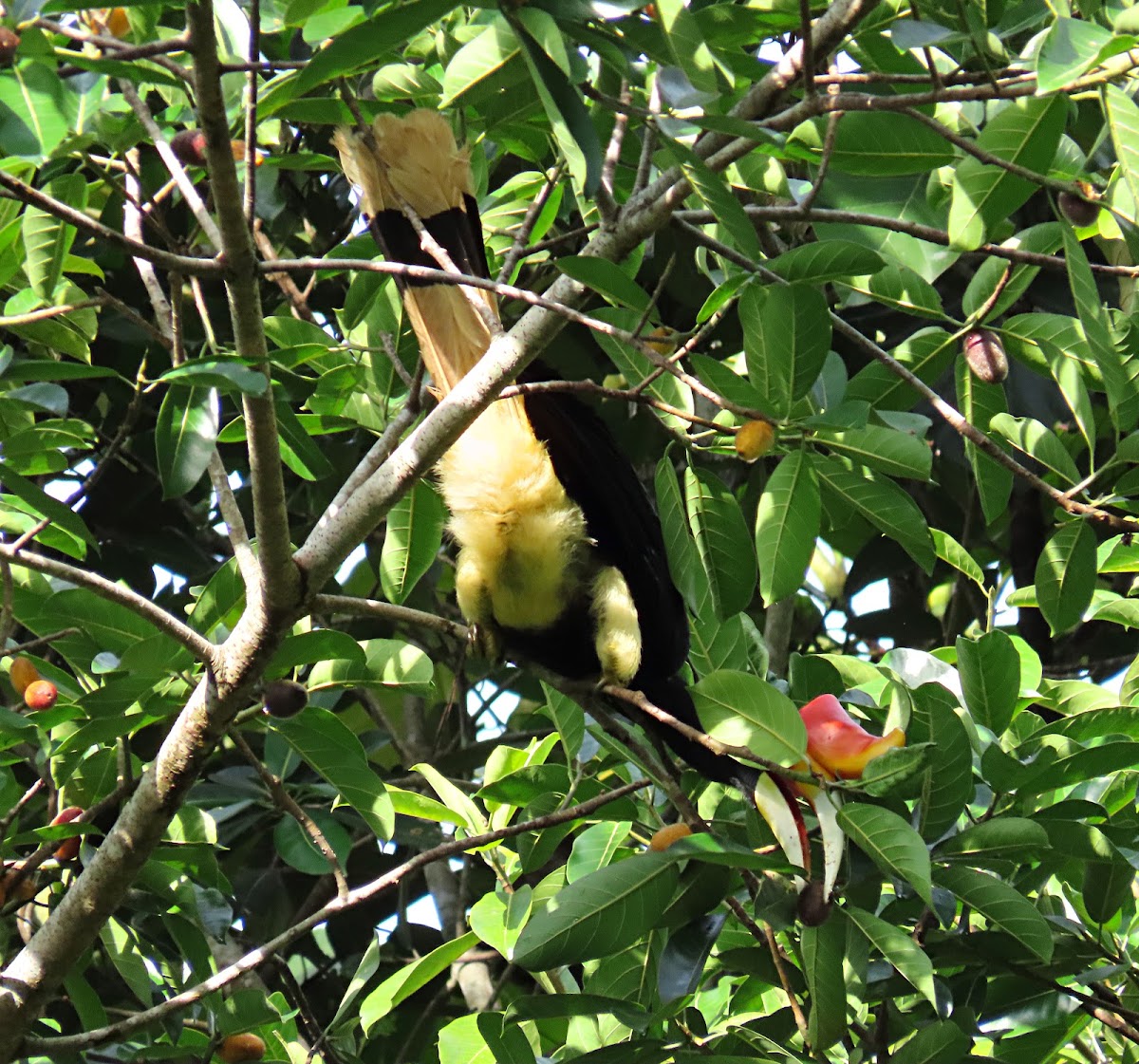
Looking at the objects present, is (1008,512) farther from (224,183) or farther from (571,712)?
(224,183)

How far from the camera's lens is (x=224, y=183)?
156 cm

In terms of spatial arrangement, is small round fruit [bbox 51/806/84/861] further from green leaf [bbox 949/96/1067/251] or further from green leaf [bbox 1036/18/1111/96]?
green leaf [bbox 1036/18/1111/96]

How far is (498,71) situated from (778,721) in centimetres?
88

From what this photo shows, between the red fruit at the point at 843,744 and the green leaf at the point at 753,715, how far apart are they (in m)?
0.14

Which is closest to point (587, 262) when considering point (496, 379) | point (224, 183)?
point (496, 379)

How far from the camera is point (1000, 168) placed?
1.80 m

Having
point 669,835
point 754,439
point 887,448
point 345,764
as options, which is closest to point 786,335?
point 754,439

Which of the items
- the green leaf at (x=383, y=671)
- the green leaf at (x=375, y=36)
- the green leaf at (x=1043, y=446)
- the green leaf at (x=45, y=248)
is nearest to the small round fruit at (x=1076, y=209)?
the green leaf at (x=1043, y=446)

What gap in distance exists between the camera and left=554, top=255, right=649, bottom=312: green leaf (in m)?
1.79

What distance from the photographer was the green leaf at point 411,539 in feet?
7.93

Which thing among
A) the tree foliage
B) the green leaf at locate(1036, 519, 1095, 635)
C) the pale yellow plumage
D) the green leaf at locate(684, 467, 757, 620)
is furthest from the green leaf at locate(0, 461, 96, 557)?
the green leaf at locate(1036, 519, 1095, 635)

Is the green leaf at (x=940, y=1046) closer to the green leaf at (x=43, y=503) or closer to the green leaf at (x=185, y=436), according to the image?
the green leaf at (x=185, y=436)

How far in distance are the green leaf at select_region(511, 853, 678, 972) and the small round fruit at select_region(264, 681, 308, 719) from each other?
50 centimetres

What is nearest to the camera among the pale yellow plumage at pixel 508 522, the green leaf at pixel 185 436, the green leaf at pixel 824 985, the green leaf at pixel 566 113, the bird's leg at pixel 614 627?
the green leaf at pixel 566 113
